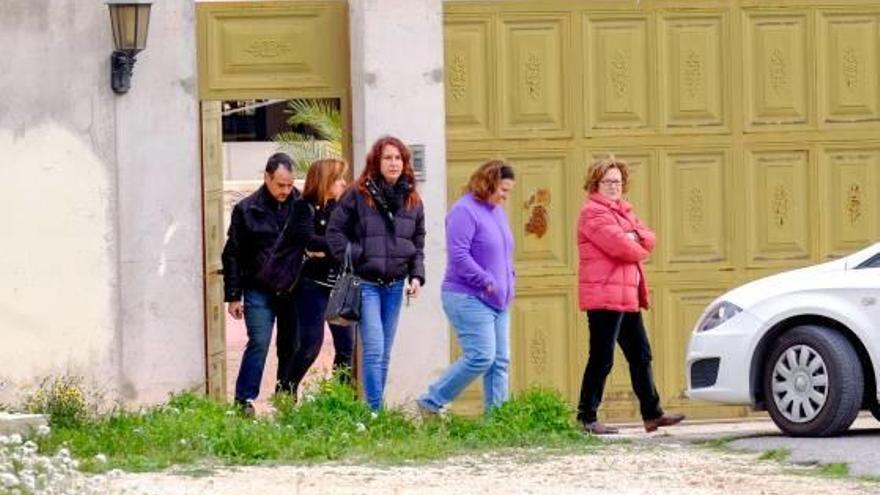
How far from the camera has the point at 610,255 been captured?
15.8 metres

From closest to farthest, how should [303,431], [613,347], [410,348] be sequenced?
[303,431]
[613,347]
[410,348]

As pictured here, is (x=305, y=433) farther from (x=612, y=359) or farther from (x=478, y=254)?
(x=612, y=359)

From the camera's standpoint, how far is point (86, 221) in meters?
16.8

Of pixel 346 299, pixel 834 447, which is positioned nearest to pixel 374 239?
pixel 346 299

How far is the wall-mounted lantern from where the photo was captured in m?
16.5

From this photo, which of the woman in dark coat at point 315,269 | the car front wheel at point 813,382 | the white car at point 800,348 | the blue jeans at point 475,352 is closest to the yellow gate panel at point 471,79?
the woman in dark coat at point 315,269

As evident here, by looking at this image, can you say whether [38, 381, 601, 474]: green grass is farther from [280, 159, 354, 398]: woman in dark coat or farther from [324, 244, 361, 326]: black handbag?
[280, 159, 354, 398]: woman in dark coat

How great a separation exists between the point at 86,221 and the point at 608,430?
3.53 meters

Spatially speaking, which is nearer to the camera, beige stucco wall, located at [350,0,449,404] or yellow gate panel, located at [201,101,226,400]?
beige stucco wall, located at [350,0,449,404]

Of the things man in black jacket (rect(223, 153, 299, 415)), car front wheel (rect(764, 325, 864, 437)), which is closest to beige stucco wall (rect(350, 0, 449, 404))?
man in black jacket (rect(223, 153, 299, 415))

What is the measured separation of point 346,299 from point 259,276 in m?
0.95

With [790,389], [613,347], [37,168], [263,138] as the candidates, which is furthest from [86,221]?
[263,138]

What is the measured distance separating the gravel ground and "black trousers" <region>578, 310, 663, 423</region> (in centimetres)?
147

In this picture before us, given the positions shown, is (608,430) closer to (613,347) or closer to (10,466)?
(613,347)
